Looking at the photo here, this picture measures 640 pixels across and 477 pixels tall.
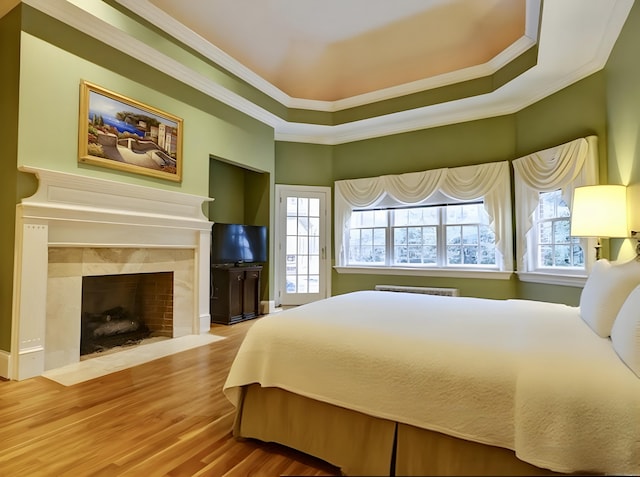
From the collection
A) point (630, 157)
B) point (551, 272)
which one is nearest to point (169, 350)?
point (551, 272)

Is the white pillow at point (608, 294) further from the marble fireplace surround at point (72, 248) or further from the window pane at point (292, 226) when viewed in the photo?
the window pane at point (292, 226)

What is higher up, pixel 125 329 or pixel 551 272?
pixel 551 272

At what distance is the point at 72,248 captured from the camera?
2.98 metres

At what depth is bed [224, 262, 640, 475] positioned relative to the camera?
110cm

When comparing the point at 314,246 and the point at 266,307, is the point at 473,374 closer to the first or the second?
the point at 266,307

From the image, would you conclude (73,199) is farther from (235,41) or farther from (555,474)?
Result: (555,474)

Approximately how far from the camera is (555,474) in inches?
44.1

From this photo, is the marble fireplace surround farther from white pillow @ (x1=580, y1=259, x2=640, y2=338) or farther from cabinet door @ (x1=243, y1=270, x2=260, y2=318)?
white pillow @ (x1=580, y1=259, x2=640, y2=338)

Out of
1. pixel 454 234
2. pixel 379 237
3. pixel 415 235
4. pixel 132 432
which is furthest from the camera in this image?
pixel 379 237

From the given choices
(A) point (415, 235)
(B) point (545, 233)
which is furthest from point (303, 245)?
(B) point (545, 233)

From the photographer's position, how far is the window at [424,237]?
463 centimetres

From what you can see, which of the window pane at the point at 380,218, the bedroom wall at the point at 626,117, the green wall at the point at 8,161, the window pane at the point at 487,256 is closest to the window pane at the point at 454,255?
the window pane at the point at 487,256

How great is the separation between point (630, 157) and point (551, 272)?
1.51 m

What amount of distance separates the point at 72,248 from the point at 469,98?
4.72m
